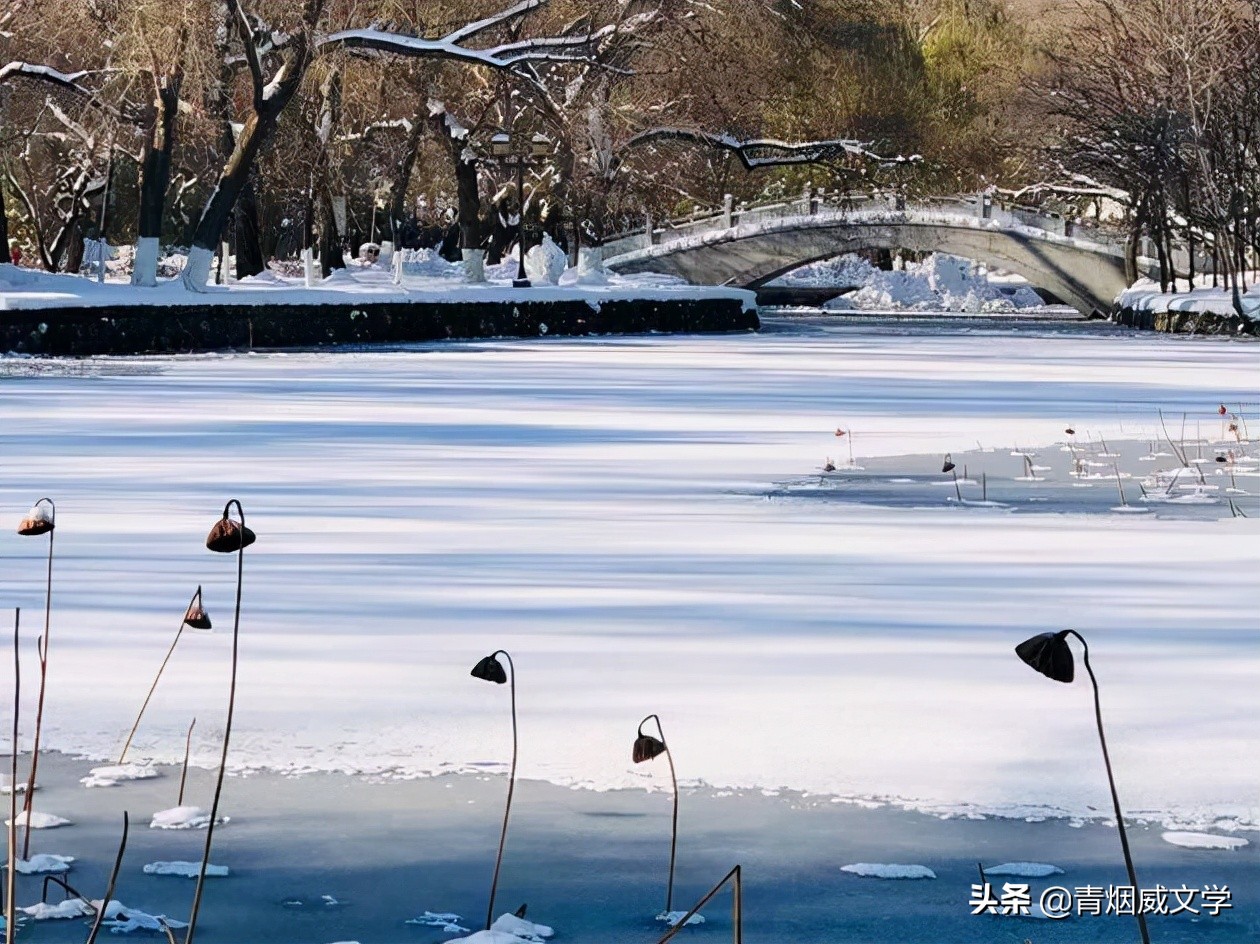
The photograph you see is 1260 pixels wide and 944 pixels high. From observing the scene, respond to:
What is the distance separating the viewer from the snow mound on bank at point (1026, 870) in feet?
17.9

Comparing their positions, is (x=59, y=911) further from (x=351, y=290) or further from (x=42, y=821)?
(x=351, y=290)

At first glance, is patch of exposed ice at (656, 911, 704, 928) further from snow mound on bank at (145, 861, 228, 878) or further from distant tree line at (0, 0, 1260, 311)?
distant tree line at (0, 0, 1260, 311)

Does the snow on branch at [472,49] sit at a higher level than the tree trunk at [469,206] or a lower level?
higher

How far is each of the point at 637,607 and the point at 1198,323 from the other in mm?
45892

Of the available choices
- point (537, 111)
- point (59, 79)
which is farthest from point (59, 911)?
point (537, 111)

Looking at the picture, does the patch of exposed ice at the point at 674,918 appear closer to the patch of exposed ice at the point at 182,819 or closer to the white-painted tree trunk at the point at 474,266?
the patch of exposed ice at the point at 182,819

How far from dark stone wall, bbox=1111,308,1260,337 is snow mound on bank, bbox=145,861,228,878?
47713mm

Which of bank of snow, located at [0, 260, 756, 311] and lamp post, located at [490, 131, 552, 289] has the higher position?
lamp post, located at [490, 131, 552, 289]

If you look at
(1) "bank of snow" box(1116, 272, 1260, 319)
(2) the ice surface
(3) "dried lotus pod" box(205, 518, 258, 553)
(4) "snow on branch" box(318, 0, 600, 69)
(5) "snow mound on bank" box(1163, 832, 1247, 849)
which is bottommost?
(2) the ice surface

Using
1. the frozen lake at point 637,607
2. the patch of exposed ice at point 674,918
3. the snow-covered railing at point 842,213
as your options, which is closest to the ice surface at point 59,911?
the patch of exposed ice at point 674,918

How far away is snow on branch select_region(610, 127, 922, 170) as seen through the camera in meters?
58.1

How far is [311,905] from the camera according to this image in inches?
206

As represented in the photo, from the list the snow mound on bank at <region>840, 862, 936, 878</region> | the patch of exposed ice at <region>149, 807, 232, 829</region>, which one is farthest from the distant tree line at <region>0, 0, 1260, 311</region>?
the snow mound on bank at <region>840, 862, 936, 878</region>

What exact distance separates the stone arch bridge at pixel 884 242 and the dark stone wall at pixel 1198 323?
19.8m
